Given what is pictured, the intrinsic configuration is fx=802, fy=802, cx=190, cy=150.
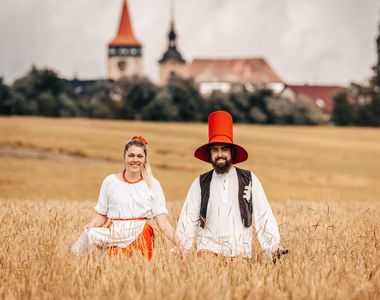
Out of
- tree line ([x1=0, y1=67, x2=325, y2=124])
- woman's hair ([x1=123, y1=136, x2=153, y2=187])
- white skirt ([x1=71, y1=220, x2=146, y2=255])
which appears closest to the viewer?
white skirt ([x1=71, y1=220, x2=146, y2=255])

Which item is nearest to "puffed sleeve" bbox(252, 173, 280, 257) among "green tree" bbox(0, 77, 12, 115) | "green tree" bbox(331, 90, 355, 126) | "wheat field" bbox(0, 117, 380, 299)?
"wheat field" bbox(0, 117, 380, 299)

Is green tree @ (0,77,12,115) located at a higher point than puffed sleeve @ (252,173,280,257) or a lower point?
higher

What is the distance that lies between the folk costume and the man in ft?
1.18

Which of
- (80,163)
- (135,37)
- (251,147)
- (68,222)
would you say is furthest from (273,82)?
(68,222)

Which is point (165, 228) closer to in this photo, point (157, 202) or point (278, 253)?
point (157, 202)

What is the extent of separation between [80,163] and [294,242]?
31.3 m

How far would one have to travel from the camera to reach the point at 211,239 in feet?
19.7

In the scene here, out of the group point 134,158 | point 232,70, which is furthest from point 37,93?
point 232,70

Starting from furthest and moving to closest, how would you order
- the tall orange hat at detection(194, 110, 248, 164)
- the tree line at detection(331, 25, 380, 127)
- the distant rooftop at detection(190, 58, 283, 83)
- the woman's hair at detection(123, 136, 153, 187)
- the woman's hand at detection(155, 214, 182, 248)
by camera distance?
the distant rooftop at detection(190, 58, 283, 83) → the tree line at detection(331, 25, 380, 127) → the woman's hair at detection(123, 136, 153, 187) → the woman's hand at detection(155, 214, 182, 248) → the tall orange hat at detection(194, 110, 248, 164)

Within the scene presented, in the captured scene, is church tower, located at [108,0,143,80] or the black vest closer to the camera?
the black vest

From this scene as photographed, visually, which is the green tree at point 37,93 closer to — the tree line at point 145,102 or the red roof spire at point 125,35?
the tree line at point 145,102

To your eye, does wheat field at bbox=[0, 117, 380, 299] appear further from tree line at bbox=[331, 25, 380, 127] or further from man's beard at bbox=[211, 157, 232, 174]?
tree line at bbox=[331, 25, 380, 127]

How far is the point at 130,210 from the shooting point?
630cm

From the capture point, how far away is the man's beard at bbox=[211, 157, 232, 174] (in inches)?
235
